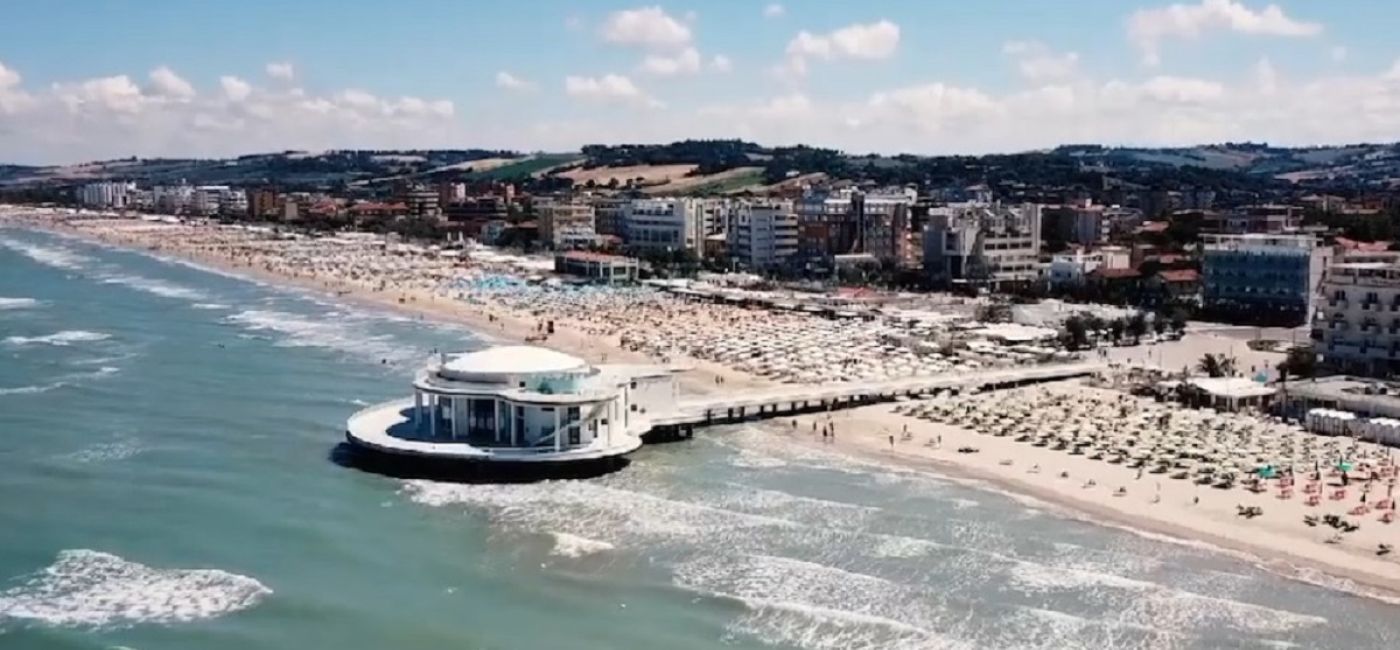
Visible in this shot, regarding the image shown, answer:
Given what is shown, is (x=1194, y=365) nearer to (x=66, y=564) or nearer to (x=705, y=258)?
(x=66, y=564)

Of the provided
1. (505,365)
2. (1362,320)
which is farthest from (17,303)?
(1362,320)

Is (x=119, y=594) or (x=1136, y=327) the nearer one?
(x=119, y=594)

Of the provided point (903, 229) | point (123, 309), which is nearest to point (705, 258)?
point (903, 229)

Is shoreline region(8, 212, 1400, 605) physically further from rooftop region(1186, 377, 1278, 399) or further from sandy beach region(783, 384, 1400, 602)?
rooftop region(1186, 377, 1278, 399)

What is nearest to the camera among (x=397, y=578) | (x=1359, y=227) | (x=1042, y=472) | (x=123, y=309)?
(x=397, y=578)

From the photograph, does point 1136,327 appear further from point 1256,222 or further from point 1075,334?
point 1256,222

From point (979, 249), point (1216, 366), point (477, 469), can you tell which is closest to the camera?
point (477, 469)
